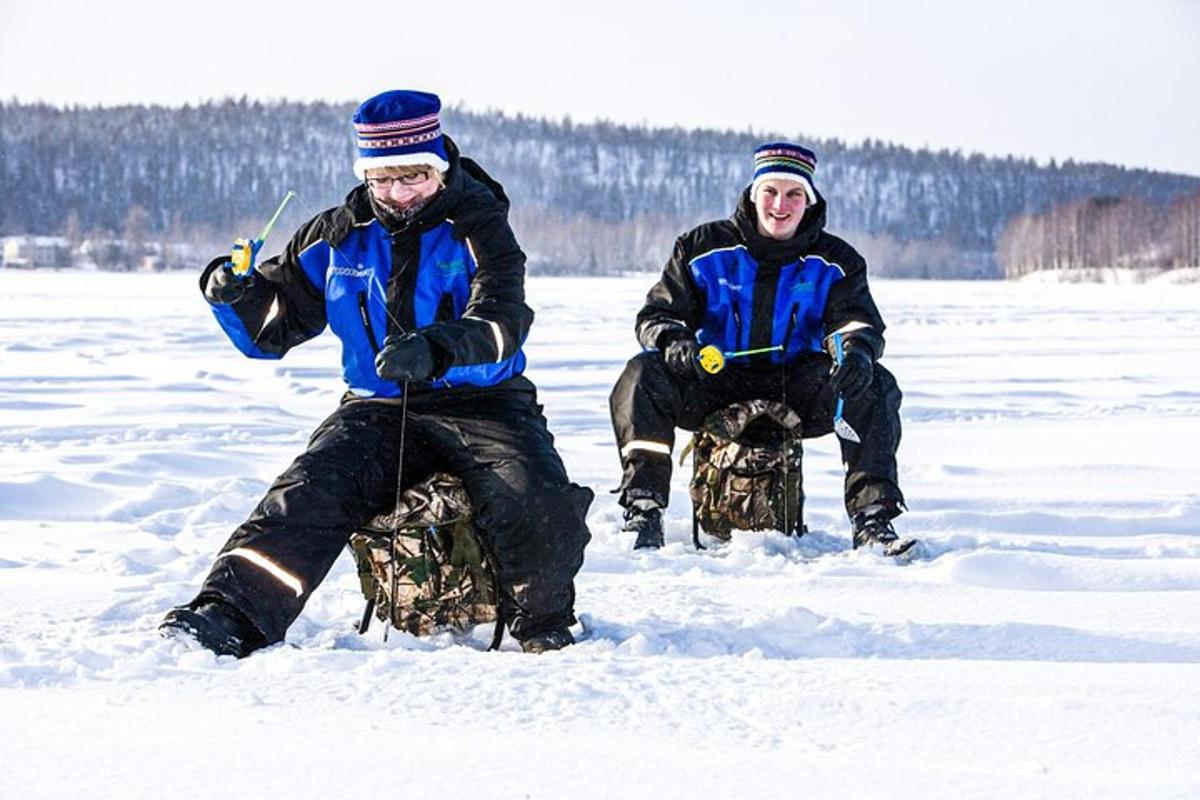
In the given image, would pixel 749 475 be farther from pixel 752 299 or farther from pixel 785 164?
pixel 785 164

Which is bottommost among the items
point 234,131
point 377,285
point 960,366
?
point 960,366

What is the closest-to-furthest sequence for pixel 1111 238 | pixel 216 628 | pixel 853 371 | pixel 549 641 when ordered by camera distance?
pixel 216 628 < pixel 549 641 < pixel 853 371 < pixel 1111 238

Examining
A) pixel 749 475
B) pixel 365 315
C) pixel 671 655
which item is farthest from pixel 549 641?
pixel 749 475

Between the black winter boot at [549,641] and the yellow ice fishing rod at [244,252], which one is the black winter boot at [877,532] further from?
the yellow ice fishing rod at [244,252]

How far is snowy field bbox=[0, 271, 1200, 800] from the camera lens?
2023 millimetres

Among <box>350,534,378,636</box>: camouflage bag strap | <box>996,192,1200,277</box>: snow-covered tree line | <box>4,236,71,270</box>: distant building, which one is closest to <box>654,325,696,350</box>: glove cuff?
<box>350,534,378,636</box>: camouflage bag strap

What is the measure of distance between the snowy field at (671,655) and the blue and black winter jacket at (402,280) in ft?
2.26

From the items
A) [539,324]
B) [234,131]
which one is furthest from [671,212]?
[539,324]

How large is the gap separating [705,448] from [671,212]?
12728 cm

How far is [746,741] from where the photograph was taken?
2.23 meters

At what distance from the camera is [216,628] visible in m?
2.97

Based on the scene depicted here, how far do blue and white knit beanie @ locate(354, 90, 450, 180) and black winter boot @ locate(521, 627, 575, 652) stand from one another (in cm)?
122

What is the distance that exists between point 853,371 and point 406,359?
1.92 meters

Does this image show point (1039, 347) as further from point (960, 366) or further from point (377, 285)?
point (377, 285)
